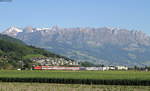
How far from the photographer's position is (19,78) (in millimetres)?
80000

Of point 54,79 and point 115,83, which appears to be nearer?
point 115,83

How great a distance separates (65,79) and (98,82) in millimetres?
7364

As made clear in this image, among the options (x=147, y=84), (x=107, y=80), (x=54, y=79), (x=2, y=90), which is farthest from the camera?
(x=54, y=79)

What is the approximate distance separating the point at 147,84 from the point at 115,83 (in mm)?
6101

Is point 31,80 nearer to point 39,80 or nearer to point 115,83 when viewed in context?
A: point 39,80

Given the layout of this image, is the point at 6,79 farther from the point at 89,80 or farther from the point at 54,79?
the point at 89,80

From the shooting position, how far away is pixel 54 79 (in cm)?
7606

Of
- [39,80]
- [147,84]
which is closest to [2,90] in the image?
[147,84]

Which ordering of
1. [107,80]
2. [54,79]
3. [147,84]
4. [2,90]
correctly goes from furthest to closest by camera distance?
[54,79] < [107,80] < [147,84] < [2,90]

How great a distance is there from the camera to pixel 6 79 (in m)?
80.2

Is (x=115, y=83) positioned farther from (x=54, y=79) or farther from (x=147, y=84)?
(x=54, y=79)

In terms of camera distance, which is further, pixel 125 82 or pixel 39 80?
pixel 39 80

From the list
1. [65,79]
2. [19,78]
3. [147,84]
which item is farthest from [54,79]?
[147,84]

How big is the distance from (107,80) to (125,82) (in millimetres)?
3617
